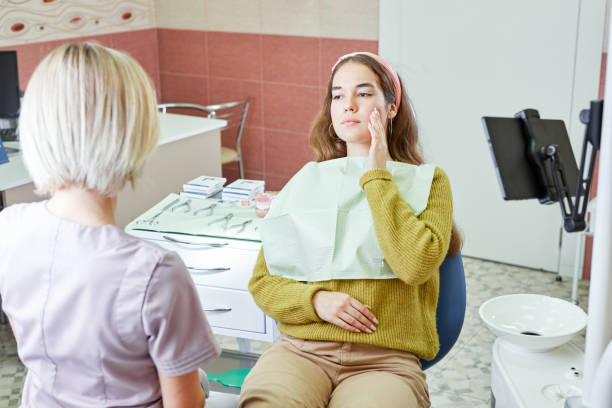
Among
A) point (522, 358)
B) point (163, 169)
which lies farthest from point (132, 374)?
point (163, 169)

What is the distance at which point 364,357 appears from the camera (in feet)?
5.45

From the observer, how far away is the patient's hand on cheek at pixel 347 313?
64.5 inches

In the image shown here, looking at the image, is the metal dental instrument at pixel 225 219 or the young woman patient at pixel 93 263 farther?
the metal dental instrument at pixel 225 219

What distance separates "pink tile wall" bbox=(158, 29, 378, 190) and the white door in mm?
582

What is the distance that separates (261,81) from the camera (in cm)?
461

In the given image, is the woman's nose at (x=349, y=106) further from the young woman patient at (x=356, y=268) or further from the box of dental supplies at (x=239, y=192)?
the box of dental supplies at (x=239, y=192)

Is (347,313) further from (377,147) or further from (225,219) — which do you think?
(225,219)

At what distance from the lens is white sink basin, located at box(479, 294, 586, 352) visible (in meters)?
1.75

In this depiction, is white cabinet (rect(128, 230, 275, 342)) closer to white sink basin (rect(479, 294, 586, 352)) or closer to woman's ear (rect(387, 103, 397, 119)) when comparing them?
woman's ear (rect(387, 103, 397, 119))

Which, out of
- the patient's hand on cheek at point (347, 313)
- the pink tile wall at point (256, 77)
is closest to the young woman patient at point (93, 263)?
the patient's hand on cheek at point (347, 313)

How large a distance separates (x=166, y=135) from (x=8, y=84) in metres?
0.73

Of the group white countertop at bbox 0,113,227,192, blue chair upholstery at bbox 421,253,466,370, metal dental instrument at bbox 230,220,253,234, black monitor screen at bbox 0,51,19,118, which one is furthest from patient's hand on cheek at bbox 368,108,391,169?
black monitor screen at bbox 0,51,19,118

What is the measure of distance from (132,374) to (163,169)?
227 cm

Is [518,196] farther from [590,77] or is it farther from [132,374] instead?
[590,77]
